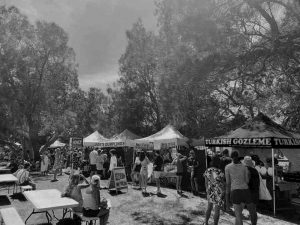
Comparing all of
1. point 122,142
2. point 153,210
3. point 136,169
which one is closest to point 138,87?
point 122,142

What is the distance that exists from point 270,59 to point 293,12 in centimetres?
196

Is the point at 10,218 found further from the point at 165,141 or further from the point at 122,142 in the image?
the point at 122,142

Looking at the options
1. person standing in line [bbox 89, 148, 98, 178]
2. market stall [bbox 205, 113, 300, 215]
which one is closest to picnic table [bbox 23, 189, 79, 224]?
market stall [bbox 205, 113, 300, 215]

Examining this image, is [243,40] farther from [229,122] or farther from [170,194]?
[229,122]

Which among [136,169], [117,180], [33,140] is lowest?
[117,180]

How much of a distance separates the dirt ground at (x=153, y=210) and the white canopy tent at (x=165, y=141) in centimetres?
378

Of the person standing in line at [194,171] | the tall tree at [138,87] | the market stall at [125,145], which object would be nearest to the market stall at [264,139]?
the person standing in line at [194,171]

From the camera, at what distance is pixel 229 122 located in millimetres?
26562

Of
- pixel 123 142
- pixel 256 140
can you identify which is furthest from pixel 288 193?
pixel 123 142

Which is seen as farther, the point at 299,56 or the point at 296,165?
the point at 296,165

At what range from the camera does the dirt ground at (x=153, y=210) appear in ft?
28.0

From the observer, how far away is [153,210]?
9.91m

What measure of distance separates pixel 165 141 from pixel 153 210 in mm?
7058

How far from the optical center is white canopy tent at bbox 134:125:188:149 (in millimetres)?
16469
